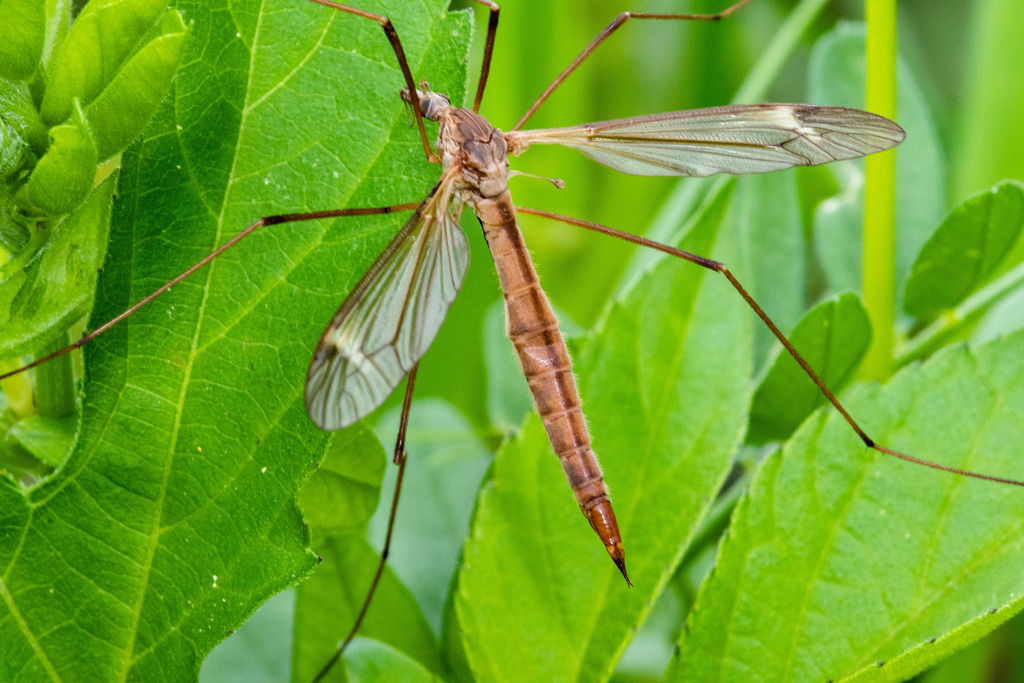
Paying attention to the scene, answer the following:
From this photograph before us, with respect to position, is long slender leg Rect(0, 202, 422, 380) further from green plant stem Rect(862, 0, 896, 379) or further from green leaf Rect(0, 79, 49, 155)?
green plant stem Rect(862, 0, 896, 379)

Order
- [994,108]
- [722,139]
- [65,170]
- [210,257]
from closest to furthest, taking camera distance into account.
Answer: [65,170] → [210,257] → [722,139] → [994,108]

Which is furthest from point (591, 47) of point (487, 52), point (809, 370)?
point (809, 370)

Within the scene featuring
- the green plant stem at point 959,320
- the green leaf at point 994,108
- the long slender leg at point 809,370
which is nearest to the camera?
the long slender leg at point 809,370

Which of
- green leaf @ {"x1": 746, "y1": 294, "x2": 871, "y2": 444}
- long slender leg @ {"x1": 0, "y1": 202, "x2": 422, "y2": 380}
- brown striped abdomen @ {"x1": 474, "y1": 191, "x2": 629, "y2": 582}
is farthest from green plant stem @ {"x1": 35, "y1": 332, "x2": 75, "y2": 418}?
green leaf @ {"x1": 746, "y1": 294, "x2": 871, "y2": 444}

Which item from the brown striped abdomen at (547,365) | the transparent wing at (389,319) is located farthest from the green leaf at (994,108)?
the transparent wing at (389,319)

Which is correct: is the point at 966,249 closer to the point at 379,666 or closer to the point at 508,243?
the point at 508,243

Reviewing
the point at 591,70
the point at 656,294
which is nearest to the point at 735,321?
the point at 656,294

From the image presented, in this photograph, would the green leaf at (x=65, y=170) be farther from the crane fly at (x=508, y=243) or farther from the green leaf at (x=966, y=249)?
the green leaf at (x=966, y=249)
